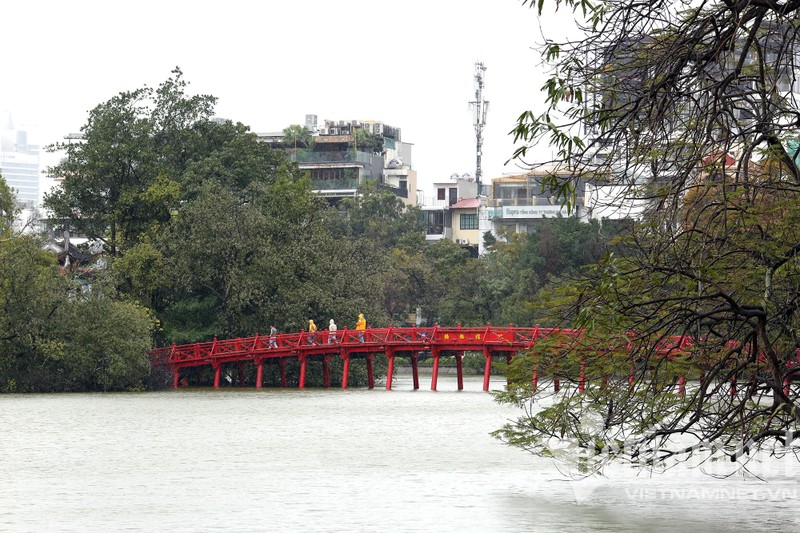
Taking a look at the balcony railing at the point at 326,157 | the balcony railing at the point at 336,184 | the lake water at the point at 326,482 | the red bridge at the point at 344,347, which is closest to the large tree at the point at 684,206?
the lake water at the point at 326,482

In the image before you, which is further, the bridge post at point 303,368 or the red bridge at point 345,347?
the bridge post at point 303,368

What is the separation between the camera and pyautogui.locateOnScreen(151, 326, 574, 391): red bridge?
157ft

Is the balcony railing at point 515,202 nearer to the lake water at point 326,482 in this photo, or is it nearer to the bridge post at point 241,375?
the bridge post at point 241,375

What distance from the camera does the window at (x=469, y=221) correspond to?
106 metres

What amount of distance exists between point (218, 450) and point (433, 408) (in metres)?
13.2

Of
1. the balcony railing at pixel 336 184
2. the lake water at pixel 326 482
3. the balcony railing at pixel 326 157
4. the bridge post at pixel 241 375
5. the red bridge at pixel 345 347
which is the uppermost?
the balcony railing at pixel 326 157

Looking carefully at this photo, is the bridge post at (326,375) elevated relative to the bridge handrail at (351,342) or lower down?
lower down

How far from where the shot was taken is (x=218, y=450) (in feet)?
92.1

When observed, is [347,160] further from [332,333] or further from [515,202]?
[332,333]

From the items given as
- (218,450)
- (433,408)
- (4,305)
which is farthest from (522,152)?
(4,305)

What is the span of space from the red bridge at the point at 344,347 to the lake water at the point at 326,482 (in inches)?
415

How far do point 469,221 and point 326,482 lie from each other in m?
84.6

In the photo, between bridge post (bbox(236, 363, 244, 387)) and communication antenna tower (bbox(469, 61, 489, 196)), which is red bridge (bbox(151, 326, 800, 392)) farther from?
communication antenna tower (bbox(469, 61, 489, 196))

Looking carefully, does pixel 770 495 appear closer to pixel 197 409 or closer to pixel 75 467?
pixel 75 467
